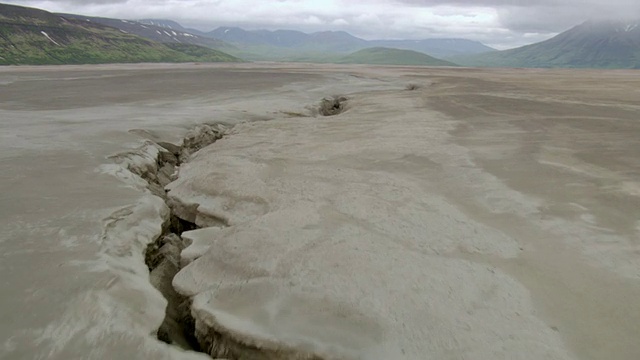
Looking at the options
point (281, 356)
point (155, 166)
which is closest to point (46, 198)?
point (155, 166)

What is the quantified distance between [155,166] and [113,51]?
9297cm

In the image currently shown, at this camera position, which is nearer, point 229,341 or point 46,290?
point 229,341

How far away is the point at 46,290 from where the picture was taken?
3.81 metres

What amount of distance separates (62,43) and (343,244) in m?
94.7

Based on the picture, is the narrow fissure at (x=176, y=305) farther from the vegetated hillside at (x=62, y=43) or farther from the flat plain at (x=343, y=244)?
the vegetated hillside at (x=62, y=43)

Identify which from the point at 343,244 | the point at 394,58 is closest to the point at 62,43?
the point at 343,244

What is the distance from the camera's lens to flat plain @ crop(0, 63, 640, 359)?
3.44 meters

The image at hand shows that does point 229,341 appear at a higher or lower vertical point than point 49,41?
higher

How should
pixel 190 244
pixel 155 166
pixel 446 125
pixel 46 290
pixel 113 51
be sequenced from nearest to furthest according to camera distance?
1. pixel 46 290
2. pixel 190 244
3. pixel 155 166
4. pixel 446 125
5. pixel 113 51

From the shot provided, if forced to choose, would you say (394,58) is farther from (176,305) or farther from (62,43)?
(176,305)

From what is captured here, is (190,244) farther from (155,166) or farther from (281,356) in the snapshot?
(155,166)

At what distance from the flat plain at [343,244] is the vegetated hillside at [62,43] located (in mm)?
72431

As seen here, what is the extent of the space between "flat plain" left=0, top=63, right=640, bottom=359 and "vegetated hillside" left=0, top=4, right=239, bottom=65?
238 feet

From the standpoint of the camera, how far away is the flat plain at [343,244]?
3.44 meters
